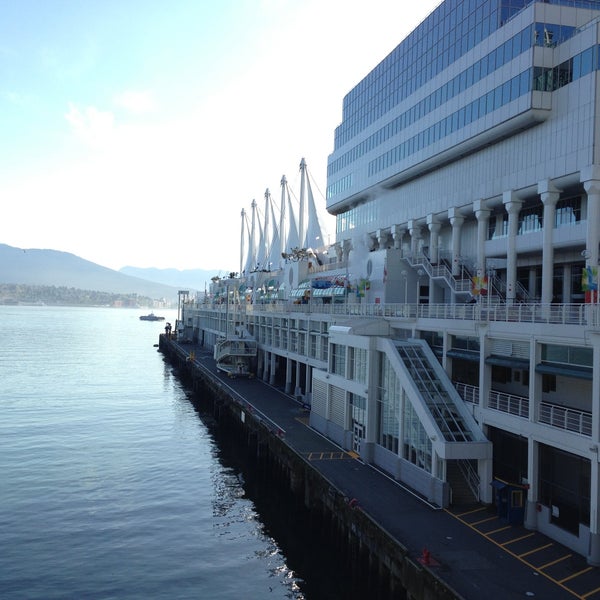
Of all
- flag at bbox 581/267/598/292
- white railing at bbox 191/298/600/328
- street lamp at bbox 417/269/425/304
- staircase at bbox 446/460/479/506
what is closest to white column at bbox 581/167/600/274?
white railing at bbox 191/298/600/328

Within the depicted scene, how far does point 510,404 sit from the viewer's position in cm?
2938

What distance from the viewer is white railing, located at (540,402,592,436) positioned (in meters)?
24.2

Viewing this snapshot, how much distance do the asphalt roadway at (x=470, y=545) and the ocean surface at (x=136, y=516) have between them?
3.80 metres

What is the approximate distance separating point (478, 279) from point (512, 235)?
679 cm

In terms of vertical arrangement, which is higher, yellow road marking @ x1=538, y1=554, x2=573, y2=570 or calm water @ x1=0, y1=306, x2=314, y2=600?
yellow road marking @ x1=538, y1=554, x2=573, y2=570

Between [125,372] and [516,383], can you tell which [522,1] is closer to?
[516,383]

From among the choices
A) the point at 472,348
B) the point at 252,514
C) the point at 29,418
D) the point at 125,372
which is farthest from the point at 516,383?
the point at 125,372

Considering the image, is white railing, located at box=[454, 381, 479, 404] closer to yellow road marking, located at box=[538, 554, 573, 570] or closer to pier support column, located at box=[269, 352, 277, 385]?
yellow road marking, located at box=[538, 554, 573, 570]

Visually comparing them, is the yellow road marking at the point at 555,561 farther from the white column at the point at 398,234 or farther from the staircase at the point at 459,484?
→ the white column at the point at 398,234

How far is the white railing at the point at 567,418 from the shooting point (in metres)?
24.2

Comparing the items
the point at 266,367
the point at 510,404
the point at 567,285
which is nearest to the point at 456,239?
the point at 567,285

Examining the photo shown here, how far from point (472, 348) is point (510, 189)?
1453cm

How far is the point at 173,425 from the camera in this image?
191 ft

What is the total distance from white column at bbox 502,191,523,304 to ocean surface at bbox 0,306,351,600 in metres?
20.8
